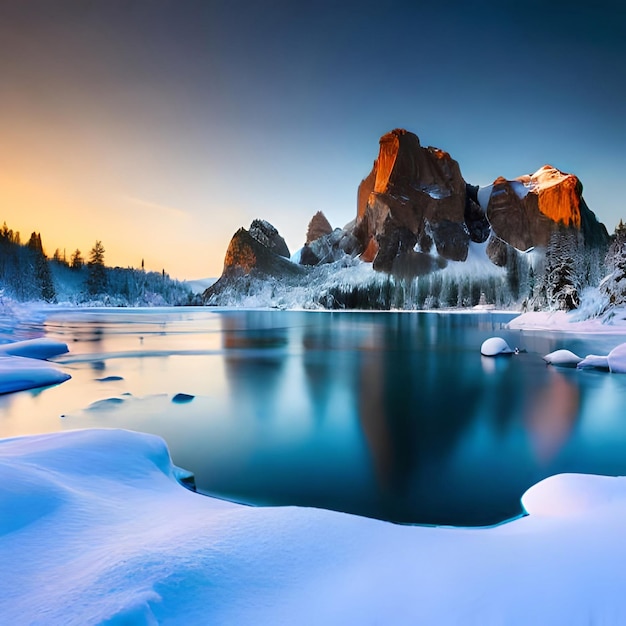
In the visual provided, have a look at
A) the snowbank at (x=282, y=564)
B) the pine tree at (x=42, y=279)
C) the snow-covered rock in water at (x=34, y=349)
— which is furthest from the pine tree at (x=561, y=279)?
the pine tree at (x=42, y=279)

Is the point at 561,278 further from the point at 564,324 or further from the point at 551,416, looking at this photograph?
the point at 551,416

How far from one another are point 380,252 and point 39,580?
193650 mm

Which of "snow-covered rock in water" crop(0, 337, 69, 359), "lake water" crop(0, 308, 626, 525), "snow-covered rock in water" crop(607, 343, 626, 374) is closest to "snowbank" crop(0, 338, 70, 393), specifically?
"lake water" crop(0, 308, 626, 525)

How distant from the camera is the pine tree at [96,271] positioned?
11856cm

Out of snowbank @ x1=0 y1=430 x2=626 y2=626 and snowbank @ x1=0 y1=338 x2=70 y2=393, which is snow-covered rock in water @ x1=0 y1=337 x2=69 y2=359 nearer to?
snowbank @ x1=0 y1=338 x2=70 y2=393

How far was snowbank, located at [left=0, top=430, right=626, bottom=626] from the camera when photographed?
106 inches

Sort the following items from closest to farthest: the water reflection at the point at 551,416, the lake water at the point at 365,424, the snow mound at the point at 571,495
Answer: the snow mound at the point at 571,495 → the lake water at the point at 365,424 → the water reflection at the point at 551,416

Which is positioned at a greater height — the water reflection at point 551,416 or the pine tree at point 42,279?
the pine tree at point 42,279

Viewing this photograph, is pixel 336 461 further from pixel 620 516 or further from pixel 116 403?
pixel 116 403

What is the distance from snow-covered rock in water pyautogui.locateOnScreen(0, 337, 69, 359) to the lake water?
3.22 meters

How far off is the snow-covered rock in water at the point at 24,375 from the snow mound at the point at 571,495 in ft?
56.2

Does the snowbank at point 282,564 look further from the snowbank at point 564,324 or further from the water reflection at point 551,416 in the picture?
the snowbank at point 564,324

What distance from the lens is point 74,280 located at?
518 ft

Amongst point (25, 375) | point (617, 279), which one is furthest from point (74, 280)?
point (617, 279)
